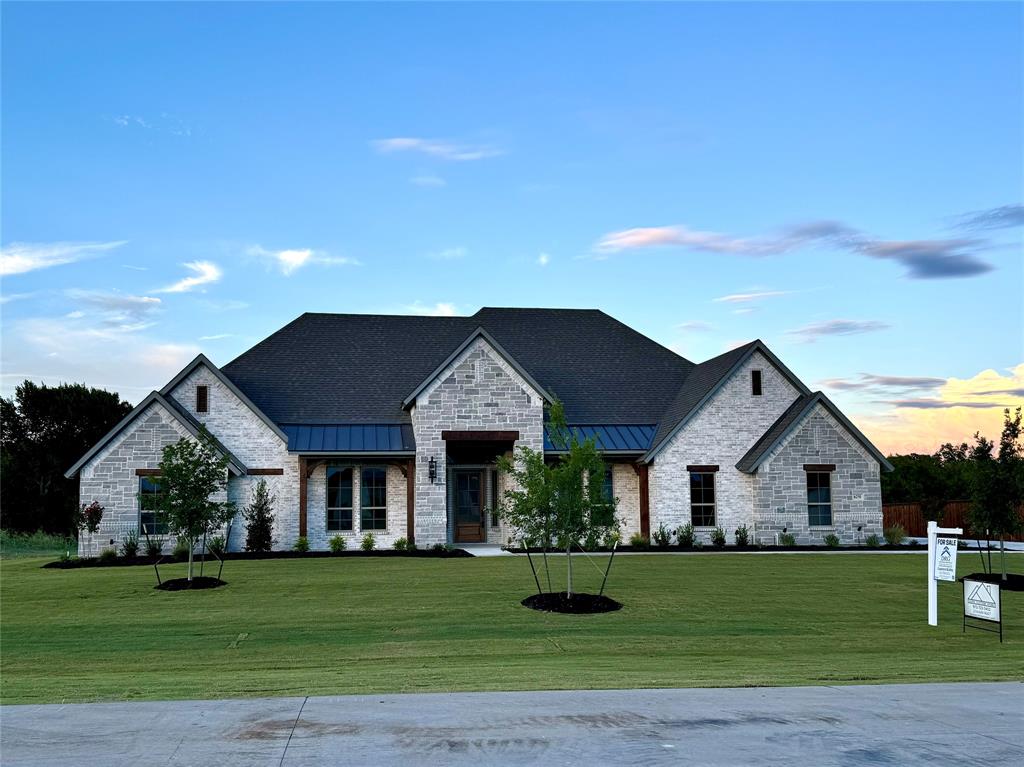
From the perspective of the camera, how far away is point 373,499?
31172mm

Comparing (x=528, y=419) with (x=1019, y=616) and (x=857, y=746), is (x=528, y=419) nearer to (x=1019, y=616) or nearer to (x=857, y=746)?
(x=1019, y=616)

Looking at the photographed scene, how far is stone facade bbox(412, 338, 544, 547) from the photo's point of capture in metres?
30.4

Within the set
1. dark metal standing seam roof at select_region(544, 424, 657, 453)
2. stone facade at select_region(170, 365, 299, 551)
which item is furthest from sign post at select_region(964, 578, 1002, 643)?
stone facade at select_region(170, 365, 299, 551)

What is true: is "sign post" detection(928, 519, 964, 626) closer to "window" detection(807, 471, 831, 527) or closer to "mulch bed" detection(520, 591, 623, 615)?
"mulch bed" detection(520, 591, 623, 615)

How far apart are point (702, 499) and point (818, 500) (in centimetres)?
384

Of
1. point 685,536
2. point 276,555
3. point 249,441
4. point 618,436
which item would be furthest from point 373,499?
point 685,536

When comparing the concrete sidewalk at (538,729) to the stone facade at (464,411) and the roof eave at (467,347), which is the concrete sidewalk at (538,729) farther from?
the roof eave at (467,347)

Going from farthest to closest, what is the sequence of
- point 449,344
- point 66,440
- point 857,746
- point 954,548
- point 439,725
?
1. point 66,440
2. point 449,344
3. point 954,548
4. point 439,725
5. point 857,746

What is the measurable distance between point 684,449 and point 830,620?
1536cm

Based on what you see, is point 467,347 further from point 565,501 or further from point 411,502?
point 565,501

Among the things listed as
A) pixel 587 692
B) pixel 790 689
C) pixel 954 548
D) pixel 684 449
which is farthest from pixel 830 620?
pixel 684 449

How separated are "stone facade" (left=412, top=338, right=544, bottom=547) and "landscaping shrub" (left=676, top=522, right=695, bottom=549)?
18.2 feet

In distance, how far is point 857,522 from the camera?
31.7m

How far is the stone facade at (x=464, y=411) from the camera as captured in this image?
30375mm
